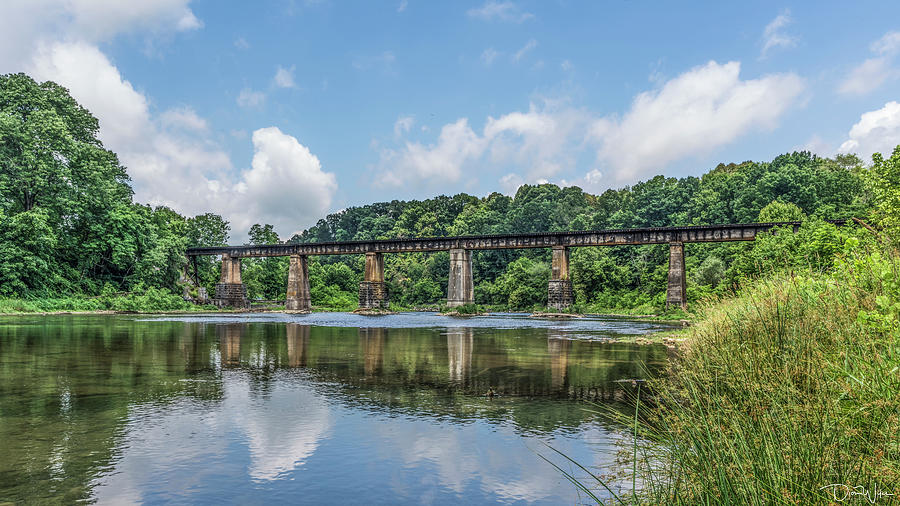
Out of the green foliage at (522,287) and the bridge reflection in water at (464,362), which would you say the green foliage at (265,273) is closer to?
the green foliage at (522,287)

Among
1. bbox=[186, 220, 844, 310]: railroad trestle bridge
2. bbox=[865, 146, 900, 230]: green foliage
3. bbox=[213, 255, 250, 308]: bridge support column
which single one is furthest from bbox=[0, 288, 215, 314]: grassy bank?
bbox=[865, 146, 900, 230]: green foliage

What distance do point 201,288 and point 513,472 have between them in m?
91.2

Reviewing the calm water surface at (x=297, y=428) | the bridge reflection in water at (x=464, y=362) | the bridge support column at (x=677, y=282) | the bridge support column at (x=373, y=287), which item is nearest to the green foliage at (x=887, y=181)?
the bridge reflection in water at (x=464, y=362)

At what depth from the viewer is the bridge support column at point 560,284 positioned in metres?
72.2

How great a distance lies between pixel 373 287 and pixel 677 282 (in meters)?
41.0

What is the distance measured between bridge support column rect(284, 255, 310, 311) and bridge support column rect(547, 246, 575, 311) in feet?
121

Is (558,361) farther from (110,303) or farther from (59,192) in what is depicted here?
(59,192)

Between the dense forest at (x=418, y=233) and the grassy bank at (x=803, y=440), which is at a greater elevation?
the dense forest at (x=418, y=233)

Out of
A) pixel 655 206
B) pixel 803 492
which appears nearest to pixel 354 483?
pixel 803 492

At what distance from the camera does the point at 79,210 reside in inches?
2362

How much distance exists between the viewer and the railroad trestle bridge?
2520 inches

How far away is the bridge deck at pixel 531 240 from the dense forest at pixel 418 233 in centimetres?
301

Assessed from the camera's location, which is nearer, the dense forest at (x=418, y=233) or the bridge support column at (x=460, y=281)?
the dense forest at (x=418, y=233)

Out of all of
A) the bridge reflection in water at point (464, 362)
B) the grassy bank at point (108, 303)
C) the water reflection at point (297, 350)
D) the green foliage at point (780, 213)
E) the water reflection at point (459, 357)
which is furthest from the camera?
the green foliage at point (780, 213)
